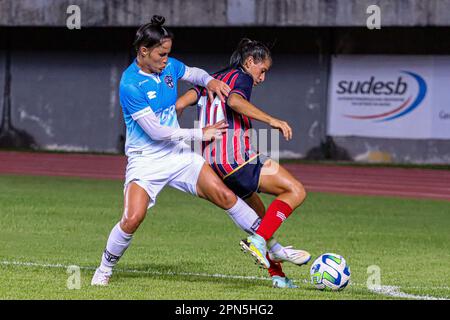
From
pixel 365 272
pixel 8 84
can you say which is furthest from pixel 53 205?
pixel 8 84

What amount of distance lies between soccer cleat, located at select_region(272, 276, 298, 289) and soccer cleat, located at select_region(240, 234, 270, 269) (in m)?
0.43

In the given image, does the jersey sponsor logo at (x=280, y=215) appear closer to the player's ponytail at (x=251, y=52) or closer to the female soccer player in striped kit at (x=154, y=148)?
the female soccer player in striped kit at (x=154, y=148)

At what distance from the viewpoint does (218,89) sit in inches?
361

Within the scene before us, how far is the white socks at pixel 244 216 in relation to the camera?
9.04 meters

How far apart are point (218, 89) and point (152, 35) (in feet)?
2.30

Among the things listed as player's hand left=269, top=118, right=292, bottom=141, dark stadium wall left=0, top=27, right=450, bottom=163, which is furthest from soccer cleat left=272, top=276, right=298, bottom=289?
dark stadium wall left=0, top=27, right=450, bottom=163

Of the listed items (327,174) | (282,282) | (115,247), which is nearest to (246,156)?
(282,282)

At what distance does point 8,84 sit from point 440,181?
504 inches

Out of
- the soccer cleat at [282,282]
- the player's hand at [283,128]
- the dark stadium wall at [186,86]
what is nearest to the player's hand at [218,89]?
the player's hand at [283,128]

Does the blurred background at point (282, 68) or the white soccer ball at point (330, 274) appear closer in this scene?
the white soccer ball at point (330, 274)

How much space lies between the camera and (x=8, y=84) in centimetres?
2994

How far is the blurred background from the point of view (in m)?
25.6

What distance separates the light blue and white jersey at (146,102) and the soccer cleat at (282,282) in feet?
4.34
